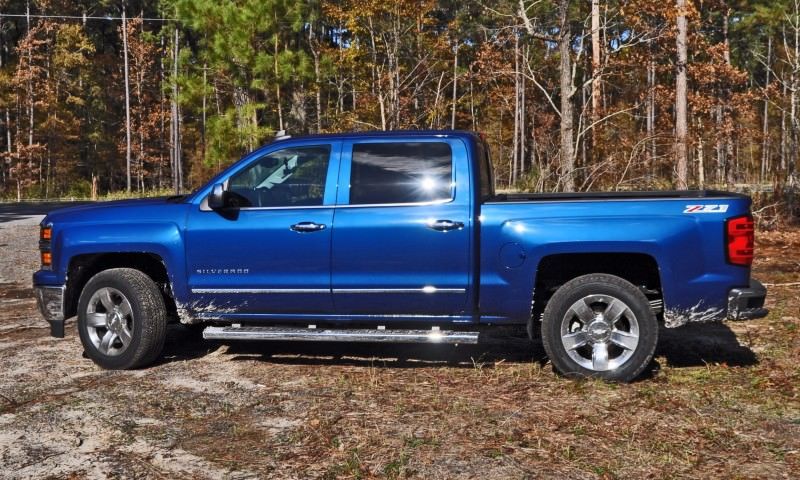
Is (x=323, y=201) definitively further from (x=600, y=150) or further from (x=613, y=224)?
(x=600, y=150)

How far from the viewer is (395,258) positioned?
585 centimetres

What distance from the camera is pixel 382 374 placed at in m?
6.07

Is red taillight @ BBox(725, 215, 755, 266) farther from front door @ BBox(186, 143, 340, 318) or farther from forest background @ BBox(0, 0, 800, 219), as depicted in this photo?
forest background @ BBox(0, 0, 800, 219)

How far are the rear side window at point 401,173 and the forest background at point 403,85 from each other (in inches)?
316

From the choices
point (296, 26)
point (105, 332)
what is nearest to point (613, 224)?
point (105, 332)

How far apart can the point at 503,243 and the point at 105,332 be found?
131 inches

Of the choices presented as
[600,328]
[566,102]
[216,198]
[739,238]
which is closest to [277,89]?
[566,102]

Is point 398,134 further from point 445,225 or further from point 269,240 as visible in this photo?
point 269,240

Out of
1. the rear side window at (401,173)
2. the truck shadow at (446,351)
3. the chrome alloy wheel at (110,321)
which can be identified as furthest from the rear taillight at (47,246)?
the rear side window at (401,173)

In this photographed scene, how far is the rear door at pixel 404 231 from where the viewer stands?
5793mm

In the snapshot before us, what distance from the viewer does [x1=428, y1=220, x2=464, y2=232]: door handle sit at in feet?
18.9

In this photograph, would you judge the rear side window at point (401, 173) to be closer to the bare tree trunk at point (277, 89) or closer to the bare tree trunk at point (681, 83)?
the bare tree trunk at point (681, 83)

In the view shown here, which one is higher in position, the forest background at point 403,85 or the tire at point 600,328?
the forest background at point 403,85

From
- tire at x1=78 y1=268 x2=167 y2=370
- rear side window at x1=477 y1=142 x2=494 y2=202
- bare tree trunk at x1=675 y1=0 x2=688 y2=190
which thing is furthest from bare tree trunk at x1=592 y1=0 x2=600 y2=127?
tire at x1=78 y1=268 x2=167 y2=370
